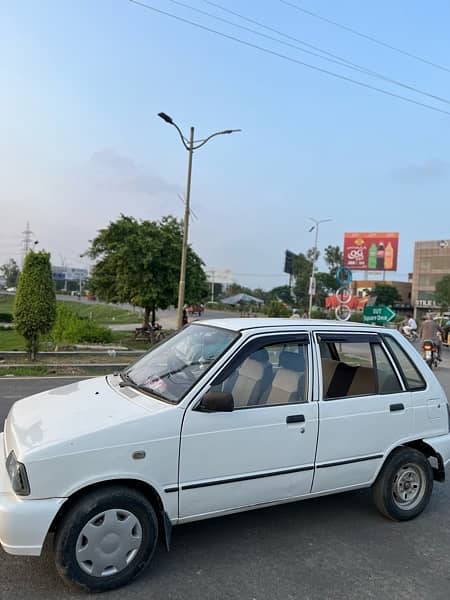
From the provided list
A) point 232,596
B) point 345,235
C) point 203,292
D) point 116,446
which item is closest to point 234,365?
point 116,446

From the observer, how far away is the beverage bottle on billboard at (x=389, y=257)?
6838 cm

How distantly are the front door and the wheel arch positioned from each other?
0.13m

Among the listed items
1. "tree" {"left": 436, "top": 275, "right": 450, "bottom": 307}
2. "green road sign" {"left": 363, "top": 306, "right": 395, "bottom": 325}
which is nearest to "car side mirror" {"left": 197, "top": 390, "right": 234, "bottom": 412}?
"green road sign" {"left": 363, "top": 306, "right": 395, "bottom": 325}

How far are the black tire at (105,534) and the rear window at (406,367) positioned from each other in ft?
7.93

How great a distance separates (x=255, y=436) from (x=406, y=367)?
5.55 ft

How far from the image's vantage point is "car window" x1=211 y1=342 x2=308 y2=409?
3.40 metres

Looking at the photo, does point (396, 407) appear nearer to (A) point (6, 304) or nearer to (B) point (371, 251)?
(A) point (6, 304)

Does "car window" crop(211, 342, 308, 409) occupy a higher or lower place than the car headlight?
higher

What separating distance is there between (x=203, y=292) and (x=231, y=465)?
19.8 metres

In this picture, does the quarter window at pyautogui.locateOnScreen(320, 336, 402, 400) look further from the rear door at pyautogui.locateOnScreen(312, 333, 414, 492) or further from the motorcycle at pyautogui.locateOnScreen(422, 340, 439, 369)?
the motorcycle at pyautogui.locateOnScreen(422, 340, 439, 369)

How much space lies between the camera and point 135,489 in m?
3.00

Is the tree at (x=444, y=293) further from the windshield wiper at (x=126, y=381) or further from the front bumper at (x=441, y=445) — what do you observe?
the windshield wiper at (x=126, y=381)

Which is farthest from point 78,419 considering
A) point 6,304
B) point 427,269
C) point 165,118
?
point 427,269

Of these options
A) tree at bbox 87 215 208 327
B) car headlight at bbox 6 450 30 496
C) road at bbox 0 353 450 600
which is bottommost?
road at bbox 0 353 450 600
